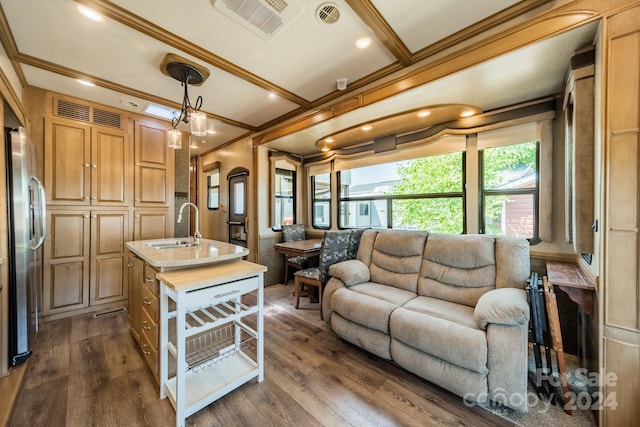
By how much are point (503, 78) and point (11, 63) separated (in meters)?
4.39

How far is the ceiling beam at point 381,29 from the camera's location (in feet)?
5.46

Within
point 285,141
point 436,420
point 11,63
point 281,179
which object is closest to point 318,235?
point 281,179

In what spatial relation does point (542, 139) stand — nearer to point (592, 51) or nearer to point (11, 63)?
point (592, 51)

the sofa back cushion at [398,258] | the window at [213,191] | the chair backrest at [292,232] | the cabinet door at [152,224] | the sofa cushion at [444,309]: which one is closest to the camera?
the sofa cushion at [444,309]

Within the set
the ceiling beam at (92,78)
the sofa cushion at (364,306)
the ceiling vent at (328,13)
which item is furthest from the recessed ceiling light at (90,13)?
the sofa cushion at (364,306)

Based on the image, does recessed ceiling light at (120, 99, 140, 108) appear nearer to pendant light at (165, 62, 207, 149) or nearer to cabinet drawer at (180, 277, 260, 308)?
pendant light at (165, 62, 207, 149)

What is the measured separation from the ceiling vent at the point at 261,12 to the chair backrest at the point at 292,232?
2.82 m

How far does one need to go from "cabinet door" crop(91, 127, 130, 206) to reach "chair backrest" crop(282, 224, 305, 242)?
2.28m

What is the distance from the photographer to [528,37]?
62.6 inches

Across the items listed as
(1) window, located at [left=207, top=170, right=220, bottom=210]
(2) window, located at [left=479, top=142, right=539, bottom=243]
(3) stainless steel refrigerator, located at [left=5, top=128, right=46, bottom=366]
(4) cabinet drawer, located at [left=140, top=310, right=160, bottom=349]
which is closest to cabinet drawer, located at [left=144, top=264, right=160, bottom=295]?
(4) cabinet drawer, located at [left=140, top=310, right=160, bottom=349]

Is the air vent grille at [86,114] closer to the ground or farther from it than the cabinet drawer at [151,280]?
farther from it

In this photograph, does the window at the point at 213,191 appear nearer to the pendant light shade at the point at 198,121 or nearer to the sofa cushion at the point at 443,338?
the pendant light shade at the point at 198,121

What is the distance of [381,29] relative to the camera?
186 cm

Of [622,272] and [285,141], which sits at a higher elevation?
[285,141]
